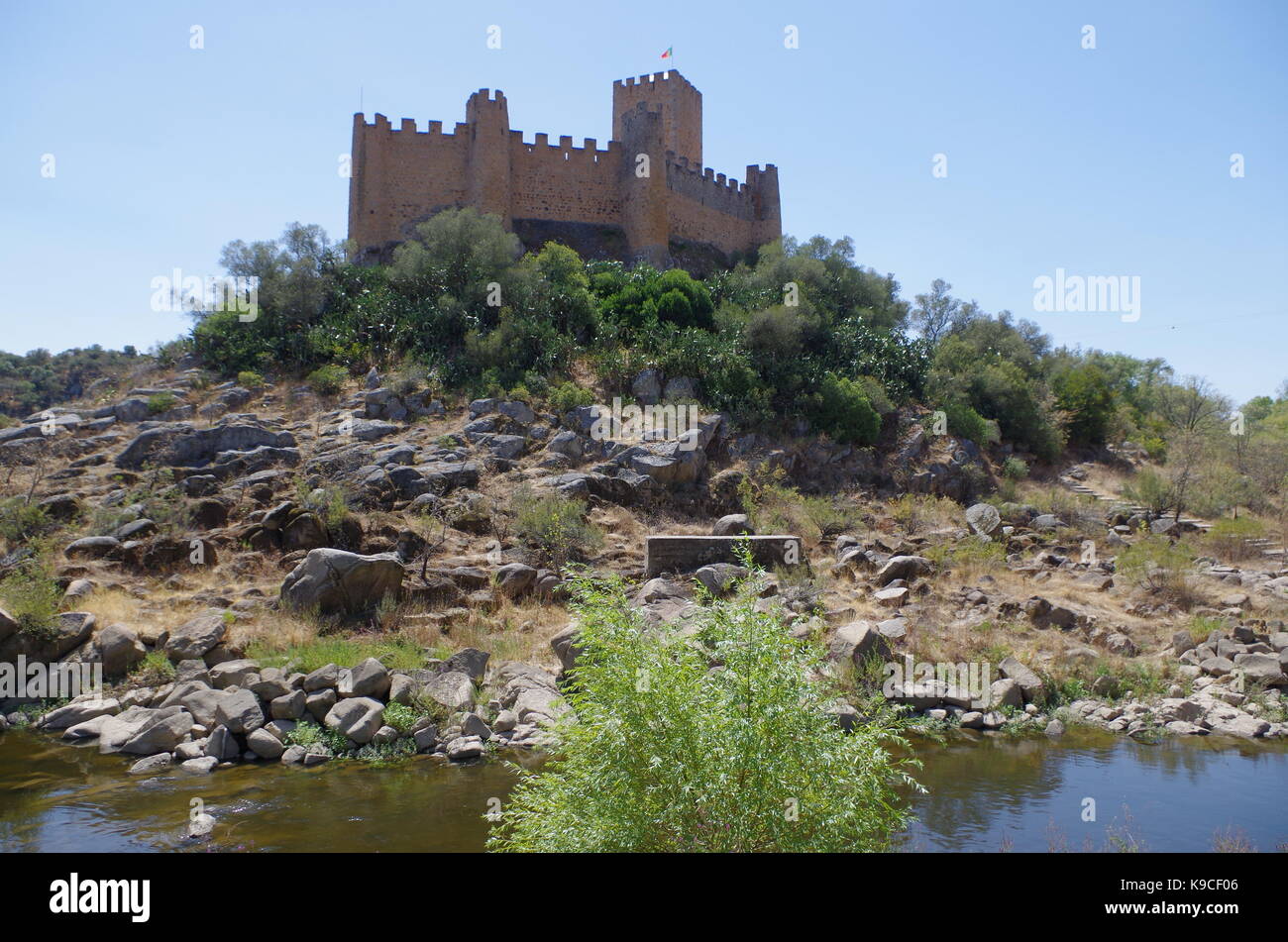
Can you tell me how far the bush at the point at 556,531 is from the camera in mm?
16297

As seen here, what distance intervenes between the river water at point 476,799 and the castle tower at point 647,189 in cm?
2254

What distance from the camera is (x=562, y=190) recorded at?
30.0 metres

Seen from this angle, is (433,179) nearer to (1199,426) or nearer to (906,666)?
(906,666)

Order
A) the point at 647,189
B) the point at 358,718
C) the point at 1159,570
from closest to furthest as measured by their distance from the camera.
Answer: the point at 358,718
the point at 1159,570
the point at 647,189

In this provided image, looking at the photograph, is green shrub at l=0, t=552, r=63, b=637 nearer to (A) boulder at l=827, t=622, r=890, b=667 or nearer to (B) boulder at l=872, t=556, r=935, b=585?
(A) boulder at l=827, t=622, r=890, b=667

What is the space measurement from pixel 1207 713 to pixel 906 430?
1404cm

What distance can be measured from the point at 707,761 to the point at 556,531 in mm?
12003

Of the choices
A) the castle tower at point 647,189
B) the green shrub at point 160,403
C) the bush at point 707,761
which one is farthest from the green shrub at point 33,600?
the castle tower at point 647,189

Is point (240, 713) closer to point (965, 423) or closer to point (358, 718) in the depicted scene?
point (358, 718)

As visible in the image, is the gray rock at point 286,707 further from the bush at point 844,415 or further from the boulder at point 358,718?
the bush at point 844,415

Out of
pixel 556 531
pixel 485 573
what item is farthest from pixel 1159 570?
pixel 485 573

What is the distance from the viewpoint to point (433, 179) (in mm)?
28109
